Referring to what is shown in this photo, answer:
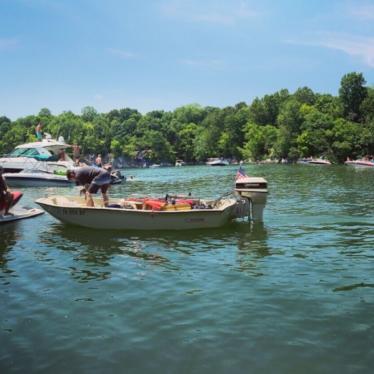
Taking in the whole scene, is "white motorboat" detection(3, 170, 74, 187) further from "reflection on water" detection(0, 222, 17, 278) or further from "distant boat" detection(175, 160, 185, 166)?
"distant boat" detection(175, 160, 185, 166)

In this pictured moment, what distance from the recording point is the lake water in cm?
646

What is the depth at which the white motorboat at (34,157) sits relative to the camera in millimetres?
40875

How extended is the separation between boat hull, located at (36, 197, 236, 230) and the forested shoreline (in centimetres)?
8487

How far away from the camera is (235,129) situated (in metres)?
149

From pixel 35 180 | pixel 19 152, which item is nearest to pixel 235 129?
pixel 19 152

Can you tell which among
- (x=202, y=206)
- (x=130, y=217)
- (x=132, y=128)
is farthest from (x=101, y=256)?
(x=132, y=128)

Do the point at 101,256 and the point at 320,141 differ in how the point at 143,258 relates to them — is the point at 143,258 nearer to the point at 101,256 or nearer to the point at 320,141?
the point at 101,256

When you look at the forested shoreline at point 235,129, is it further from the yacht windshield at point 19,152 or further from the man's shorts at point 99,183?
the man's shorts at point 99,183

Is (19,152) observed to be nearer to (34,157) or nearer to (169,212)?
(34,157)

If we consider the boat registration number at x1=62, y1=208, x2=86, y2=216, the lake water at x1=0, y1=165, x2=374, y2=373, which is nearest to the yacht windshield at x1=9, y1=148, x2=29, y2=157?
the boat registration number at x1=62, y1=208, x2=86, y2=216

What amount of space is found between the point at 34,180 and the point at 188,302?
31.9 meters

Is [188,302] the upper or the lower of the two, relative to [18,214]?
lower

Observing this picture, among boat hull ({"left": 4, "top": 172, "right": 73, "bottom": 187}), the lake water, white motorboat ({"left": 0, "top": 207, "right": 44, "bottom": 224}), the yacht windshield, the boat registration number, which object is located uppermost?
the yacht windshield

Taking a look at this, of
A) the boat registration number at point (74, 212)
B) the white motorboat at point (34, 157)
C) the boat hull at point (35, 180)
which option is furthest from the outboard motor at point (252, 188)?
the white motorboat at point (34, 157)
